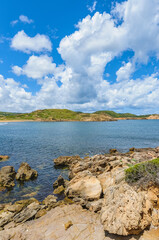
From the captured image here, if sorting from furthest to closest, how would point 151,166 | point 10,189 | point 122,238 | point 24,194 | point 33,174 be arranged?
point 33,174
point 10,189
point 24,194
point 151,166
point 122,238

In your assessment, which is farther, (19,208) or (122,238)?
(19,208)

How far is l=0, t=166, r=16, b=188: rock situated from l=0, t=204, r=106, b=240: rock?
1217cm

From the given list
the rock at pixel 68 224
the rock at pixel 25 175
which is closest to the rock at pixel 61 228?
the rock at pixel 68 224

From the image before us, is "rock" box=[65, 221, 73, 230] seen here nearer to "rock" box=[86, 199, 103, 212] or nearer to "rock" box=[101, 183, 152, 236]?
"rock" box=[86, 199, 103, 212]

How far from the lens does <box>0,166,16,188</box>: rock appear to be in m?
24.6

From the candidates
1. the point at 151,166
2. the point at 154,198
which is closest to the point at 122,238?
the point at 154,198

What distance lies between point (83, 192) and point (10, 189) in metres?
13.0

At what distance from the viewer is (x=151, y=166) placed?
52.5 feet

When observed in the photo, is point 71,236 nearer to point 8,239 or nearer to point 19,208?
point 8,239

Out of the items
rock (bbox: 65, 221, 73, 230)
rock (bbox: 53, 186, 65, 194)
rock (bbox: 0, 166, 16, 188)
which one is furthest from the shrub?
rock (bbox: 0, 166, 16, 188)

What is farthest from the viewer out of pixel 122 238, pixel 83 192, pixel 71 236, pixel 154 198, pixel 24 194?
pixel 24 194

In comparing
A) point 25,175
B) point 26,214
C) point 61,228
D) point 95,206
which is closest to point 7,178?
point 25,175

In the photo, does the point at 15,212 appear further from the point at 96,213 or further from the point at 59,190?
the point at 96,213

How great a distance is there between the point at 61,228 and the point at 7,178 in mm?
17116
